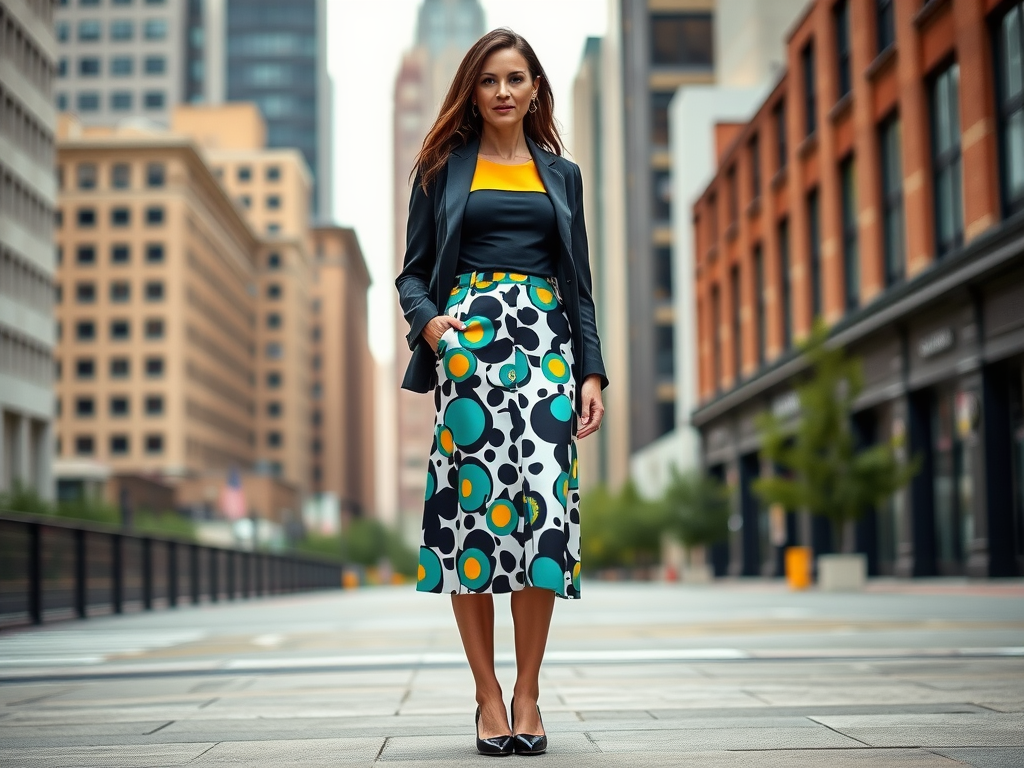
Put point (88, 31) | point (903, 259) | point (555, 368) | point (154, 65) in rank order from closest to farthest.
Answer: point (555, 368), point (903, 259), point (88, 31), point (154, 65)

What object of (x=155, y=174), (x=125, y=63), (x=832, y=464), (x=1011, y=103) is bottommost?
(x=832, y=464)

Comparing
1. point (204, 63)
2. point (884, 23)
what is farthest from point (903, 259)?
point (204, 63)

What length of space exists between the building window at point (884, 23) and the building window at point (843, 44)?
7.57 ft

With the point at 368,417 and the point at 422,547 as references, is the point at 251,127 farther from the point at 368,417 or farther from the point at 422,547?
the point at 422,547

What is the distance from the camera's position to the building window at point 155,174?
95438 millimetres

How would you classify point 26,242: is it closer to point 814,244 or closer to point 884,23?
point 814,244

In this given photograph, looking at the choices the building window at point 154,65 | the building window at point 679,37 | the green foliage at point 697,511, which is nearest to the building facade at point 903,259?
the green foliage at point 697,511

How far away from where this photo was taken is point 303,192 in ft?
431

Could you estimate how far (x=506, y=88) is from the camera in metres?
4.11

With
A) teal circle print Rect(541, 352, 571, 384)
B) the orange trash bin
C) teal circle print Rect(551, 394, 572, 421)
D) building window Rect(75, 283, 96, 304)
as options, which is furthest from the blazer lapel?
building window Rect(75, 283, 96, 304)

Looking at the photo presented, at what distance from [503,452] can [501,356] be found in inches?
11.5

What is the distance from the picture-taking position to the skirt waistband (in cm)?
405

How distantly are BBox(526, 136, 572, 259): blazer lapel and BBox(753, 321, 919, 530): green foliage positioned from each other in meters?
19.2

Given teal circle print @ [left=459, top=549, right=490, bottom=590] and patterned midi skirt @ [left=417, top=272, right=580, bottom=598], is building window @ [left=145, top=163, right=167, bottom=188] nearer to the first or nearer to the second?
patterned midi skirt @ [left=417, top=272, right=580, bottom=598]
